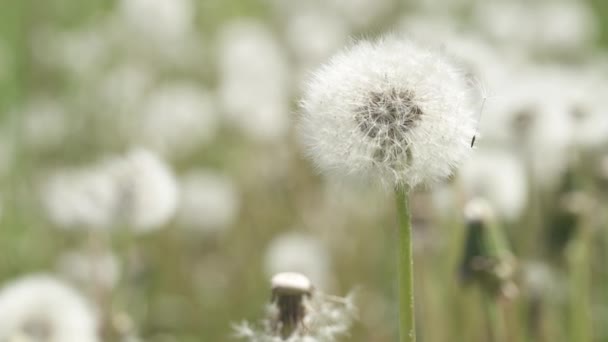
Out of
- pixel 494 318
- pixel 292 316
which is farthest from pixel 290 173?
pixel 292 316

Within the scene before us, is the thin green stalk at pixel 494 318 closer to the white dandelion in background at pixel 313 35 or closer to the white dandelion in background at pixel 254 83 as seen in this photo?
the white dandelion in background at pixel 254 83

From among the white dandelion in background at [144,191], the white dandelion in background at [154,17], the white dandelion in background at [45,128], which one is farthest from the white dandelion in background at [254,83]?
the white dandelion in background at [144,191]

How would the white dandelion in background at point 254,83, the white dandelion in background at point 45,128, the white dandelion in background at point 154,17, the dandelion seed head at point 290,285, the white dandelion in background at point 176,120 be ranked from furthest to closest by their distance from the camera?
1. the white dandelion in background at point 45,128
2. the white dandelion in background at point 154,17
3. the white dandelion in background at point 176,120
4. the white dandelion in background at point 254,83
5. the dandelion seed head at point 290,285

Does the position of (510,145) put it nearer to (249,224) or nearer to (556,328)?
(556,328)

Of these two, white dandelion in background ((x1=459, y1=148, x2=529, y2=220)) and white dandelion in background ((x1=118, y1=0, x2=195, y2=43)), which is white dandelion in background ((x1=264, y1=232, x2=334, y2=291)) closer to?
white dandelion in background ((x1=459, y1=148, x2=529, y2=220))

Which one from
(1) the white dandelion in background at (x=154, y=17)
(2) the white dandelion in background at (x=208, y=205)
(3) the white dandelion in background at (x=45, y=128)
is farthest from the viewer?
(3) the white dandelion in background at (x=45, y=128)

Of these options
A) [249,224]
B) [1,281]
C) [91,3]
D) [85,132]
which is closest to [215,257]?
[249,224]

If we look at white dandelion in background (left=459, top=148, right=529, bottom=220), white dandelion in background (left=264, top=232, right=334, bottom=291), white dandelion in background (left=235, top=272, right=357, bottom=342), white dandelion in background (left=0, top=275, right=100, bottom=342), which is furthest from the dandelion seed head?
white dandelion in background (left=264, top=232, right=334, bottom=291)

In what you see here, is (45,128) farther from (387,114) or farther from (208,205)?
(387,114)
